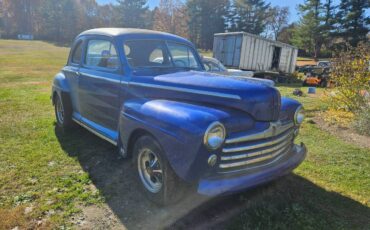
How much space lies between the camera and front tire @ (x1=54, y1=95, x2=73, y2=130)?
5.66 meters

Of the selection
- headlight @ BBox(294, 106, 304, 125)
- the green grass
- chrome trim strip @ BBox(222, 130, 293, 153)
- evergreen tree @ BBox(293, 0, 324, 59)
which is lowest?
the green grass

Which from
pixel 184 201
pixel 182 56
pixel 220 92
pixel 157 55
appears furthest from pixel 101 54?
pixel 184 201

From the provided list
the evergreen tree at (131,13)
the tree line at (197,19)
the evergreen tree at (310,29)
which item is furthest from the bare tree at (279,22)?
the evergreen tree at (131,13)

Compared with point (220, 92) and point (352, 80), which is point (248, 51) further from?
point (220, 92)

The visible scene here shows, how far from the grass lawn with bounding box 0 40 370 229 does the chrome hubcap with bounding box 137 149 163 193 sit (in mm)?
613

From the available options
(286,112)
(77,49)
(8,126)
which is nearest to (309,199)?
(286,112)

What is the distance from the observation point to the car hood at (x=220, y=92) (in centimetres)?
324

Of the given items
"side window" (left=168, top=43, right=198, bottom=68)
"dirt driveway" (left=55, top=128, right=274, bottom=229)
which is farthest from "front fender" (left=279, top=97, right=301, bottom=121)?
"side window" (left=168, top=43, right=198, bottom=68)

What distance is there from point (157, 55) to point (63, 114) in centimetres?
255

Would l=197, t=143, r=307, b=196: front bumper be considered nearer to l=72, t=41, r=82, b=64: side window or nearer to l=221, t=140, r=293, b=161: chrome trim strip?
l=221, t=140, r=293, b=161: chrome trim strip

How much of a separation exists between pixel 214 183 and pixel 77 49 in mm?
4054

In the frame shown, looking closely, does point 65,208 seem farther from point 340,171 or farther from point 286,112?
point 340,171

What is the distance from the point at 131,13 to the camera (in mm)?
59531

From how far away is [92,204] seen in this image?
140 inches
